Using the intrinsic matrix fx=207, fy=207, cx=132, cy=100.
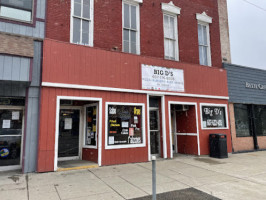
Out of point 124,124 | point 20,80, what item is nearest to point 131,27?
point 124,124

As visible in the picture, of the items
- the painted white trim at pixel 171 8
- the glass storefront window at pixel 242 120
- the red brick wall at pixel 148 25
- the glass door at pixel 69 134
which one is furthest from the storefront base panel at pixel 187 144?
the painted white trim at pixel 171 8

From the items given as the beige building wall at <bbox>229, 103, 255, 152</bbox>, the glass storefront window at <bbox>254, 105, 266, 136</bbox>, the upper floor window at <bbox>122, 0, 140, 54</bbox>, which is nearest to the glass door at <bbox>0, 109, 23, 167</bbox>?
the upper floor window at <bbox>122, 0, 140, 54</bbox>

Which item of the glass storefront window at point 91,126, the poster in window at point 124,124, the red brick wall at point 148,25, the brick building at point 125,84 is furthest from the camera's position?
the glass storefront window at point 91,126

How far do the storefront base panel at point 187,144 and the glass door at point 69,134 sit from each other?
17.2 ft

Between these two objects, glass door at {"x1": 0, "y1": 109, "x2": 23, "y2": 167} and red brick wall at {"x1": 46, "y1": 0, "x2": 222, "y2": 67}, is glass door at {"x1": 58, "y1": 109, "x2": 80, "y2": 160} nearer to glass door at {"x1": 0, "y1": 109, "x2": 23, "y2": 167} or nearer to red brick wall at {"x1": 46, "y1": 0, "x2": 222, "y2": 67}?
glass door at {"x1": 0, "y1": 109, "x2": 23, "y2": 167}

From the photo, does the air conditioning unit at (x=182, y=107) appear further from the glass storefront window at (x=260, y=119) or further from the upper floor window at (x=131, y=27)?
the glass storefront window at (x=260, y=119)

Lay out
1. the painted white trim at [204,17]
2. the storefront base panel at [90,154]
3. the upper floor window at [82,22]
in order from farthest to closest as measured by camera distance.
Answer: the painted white trim at [204,17], the upper floor window at [82,22], the storefront base panel at [90,154]

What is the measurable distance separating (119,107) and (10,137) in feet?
13.1

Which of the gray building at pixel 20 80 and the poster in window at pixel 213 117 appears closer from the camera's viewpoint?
the gray building at pixel 20 80

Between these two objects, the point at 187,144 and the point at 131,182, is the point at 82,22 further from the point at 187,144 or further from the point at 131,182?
the point at 187,144

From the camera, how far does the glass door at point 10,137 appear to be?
22.9 ft

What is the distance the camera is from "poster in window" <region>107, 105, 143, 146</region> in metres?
8.05

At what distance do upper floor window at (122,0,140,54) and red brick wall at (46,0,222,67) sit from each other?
9.2 inches

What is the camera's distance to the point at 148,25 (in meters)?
9.86
